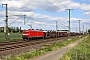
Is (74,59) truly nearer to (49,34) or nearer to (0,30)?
(49,34)

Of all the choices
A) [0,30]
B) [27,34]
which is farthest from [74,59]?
[0,30]

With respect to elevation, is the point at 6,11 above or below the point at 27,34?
above

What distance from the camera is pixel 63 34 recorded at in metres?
106

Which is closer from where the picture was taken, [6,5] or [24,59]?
[24,59]

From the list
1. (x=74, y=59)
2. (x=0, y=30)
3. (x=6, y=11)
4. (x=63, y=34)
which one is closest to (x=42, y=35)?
(x=6, y=11)

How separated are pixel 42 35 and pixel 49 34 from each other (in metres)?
10.2

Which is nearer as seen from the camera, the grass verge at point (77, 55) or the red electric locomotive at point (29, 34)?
the grass verge at point (77, 55)

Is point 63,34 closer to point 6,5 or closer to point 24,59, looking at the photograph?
point 6,5

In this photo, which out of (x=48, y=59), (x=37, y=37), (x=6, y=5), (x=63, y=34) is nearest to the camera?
(x=48, y=59)

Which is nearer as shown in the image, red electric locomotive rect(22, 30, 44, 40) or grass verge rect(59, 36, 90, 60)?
grass verge rect(59, 36, 90, 60)

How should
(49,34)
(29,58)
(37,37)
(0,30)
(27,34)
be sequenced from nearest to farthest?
(29,58) → (27,34) → (37,37) → (49,34) → (0,30)

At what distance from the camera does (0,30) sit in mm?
93875

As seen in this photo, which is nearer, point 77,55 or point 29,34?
point 77,55

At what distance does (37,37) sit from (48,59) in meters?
47.4
